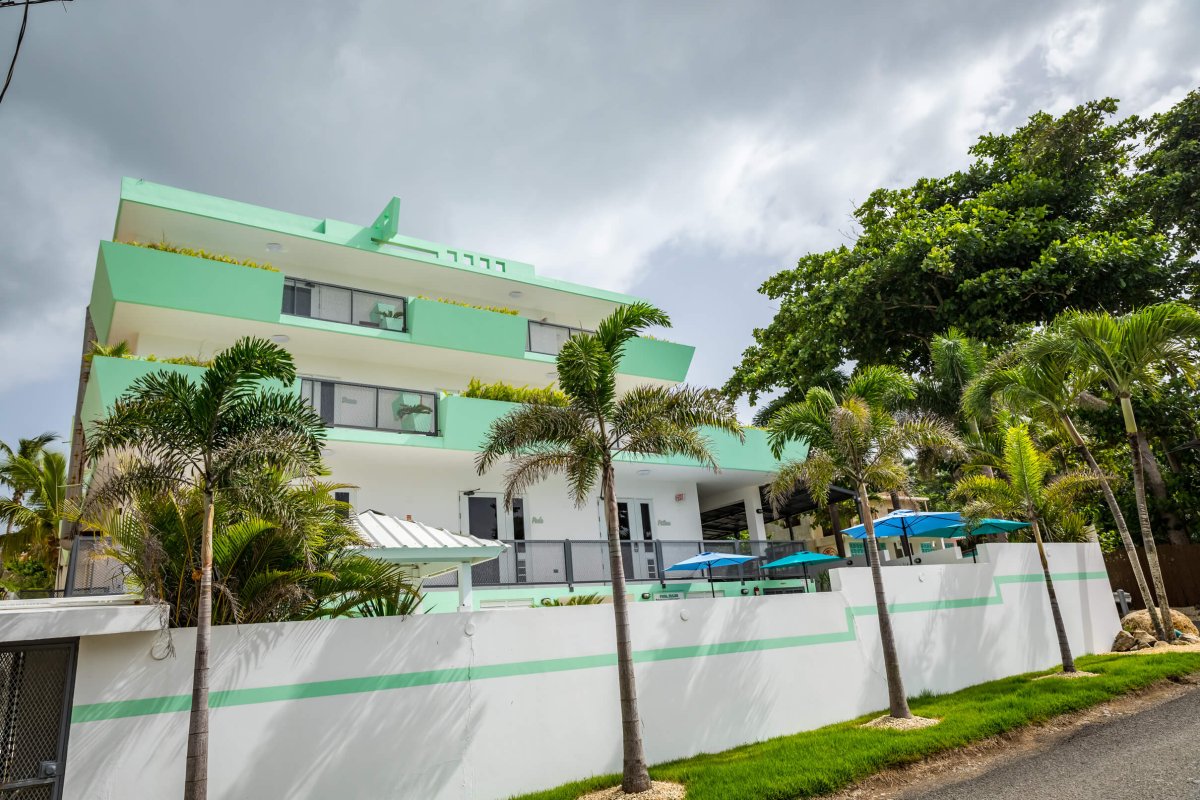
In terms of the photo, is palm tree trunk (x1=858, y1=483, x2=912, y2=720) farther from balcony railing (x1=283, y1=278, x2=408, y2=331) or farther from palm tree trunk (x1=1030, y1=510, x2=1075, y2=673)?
balcony railing (x1=283, y1=278, x2=408, y2=331)

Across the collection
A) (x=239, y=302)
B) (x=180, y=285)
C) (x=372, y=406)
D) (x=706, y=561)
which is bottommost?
(x=706, y=561)

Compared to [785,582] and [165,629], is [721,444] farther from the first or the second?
[165,629]

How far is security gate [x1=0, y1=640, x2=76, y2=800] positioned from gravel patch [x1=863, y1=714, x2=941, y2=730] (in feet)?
31.3

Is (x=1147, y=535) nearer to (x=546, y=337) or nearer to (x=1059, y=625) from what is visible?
(x=1059, y=625)

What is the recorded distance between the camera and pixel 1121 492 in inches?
945

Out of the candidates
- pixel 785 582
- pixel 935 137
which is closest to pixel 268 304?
pixel 785 582

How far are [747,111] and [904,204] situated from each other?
14.6 metres

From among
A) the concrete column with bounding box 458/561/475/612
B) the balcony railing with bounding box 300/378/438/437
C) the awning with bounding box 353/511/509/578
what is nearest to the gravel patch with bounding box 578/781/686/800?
the awning with bounding box 353/511/509/578

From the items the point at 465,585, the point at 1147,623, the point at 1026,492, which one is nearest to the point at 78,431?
the point at 465,585

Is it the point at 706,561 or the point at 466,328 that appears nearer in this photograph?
the point at 706,561

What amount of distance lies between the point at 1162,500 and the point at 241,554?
24.3m

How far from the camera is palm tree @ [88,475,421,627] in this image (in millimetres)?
7637

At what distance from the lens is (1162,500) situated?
Answer: 2181 centimetres

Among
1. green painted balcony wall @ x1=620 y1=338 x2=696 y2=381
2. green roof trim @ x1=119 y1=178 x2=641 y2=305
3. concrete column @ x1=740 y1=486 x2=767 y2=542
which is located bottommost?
concrete column @ x1=740 y1=486 x2=767 y2=542
